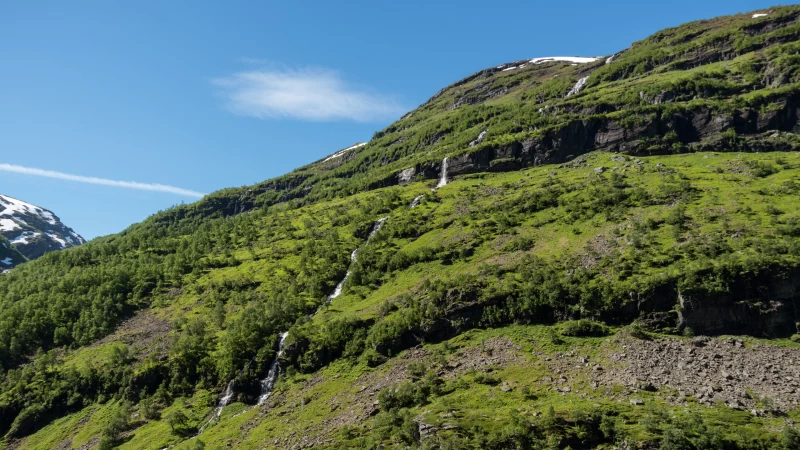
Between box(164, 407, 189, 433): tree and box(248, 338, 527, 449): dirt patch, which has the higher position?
box(248, 338, 527, 449): dirt patch

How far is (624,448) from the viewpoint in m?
46.4

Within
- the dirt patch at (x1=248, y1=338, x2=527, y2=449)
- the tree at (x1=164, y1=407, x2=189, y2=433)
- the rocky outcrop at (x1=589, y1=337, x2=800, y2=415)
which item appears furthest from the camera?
the tree at (x1=164, y1=407, x2=189, y2=433)

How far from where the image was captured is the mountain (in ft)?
183

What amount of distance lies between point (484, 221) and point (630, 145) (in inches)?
3263

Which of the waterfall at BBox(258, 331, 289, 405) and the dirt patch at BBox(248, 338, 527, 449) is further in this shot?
the waterfall at BBox(258, 331, 289, 405)

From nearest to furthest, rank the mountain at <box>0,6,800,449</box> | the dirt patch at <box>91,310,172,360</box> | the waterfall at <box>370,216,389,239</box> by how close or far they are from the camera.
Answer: the mountain at <box>0,6,800,449</box> < the dirt patch at <box>91,310,172,360</box> < the waterfall at <box>370,216,389,239</box>

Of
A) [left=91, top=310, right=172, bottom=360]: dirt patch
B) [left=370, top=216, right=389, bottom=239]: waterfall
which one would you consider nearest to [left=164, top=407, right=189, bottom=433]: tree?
[left=91, top=310, right=172, bottom=360]: dirt patch

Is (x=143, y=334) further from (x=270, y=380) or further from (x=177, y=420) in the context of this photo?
(x=270, y=380)

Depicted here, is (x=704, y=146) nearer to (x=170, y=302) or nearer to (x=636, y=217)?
(x=636, y=217)

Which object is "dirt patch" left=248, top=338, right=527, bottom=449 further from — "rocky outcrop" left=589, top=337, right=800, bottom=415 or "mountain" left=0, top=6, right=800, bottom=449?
"rocky outcrop" left=589, top=337, right=800, bottom=415

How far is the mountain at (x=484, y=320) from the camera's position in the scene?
2196 inches

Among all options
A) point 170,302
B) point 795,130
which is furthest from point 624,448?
point 795,130

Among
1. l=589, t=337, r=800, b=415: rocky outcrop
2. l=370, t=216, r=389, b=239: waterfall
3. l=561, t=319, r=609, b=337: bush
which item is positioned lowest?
l=589, t=337, r=800, b=415: rocky outcrop

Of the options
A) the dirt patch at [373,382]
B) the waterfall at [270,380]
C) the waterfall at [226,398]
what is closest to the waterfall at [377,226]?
the waterfall at [270,380]
